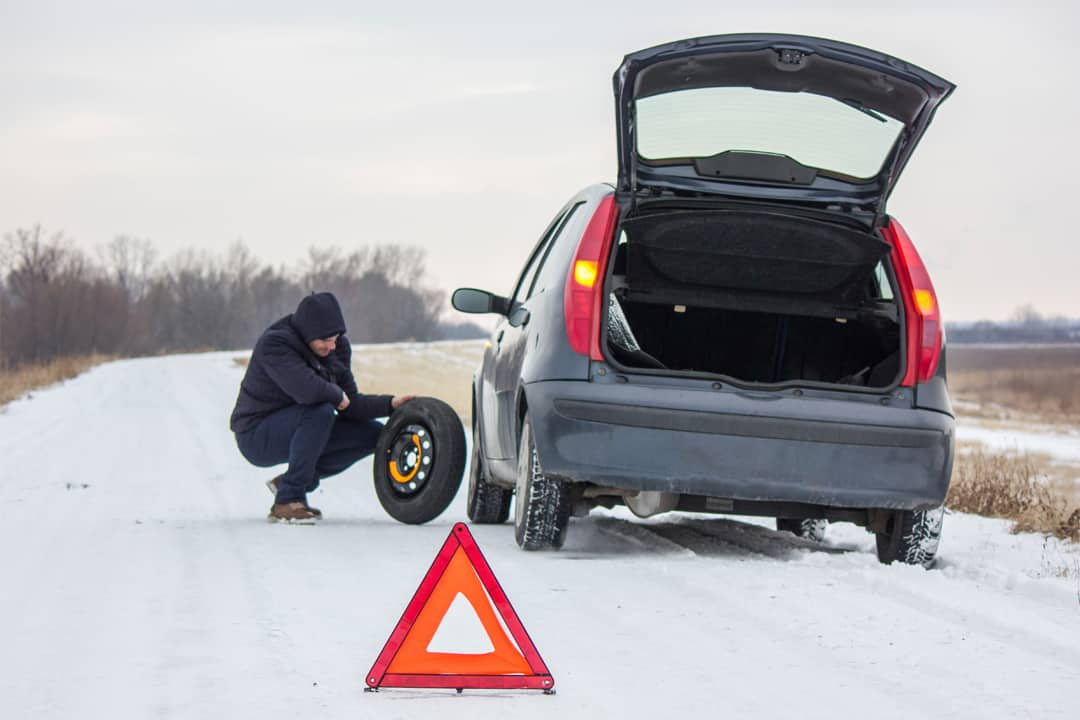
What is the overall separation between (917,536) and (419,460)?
311 cm

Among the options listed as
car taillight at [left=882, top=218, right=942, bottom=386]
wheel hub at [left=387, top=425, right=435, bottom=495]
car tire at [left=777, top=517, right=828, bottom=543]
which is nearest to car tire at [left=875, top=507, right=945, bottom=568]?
car taillight at [left=882, top=218, right=942, bottom=386]

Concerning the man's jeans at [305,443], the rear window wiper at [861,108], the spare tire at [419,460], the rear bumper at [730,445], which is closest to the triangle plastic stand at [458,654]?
the rear bumper at [730,445]

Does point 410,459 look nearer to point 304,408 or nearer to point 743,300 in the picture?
point 304,408

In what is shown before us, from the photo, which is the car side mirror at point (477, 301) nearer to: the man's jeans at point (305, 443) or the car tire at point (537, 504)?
the man's jeans at point (305, 443)

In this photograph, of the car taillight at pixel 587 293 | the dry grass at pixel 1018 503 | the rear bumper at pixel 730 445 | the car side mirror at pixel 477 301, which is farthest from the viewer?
the dry grass at pixel 1018 503

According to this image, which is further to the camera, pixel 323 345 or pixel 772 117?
pixel 323 345

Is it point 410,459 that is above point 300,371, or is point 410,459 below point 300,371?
below

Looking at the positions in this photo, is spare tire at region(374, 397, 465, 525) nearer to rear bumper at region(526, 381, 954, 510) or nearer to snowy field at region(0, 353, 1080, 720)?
snowy field at region(0, 353, 1080, 720)

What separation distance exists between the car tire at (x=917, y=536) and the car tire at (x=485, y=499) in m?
2.65

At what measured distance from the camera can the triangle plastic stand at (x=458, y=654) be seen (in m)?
3.94

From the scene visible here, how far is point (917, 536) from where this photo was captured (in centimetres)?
644

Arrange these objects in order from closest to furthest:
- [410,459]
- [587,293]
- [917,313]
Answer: [587,293] → [917,313] → [410,459]

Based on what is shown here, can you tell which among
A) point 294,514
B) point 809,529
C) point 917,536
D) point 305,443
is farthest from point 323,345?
point 917,536

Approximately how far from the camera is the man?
8336mm
